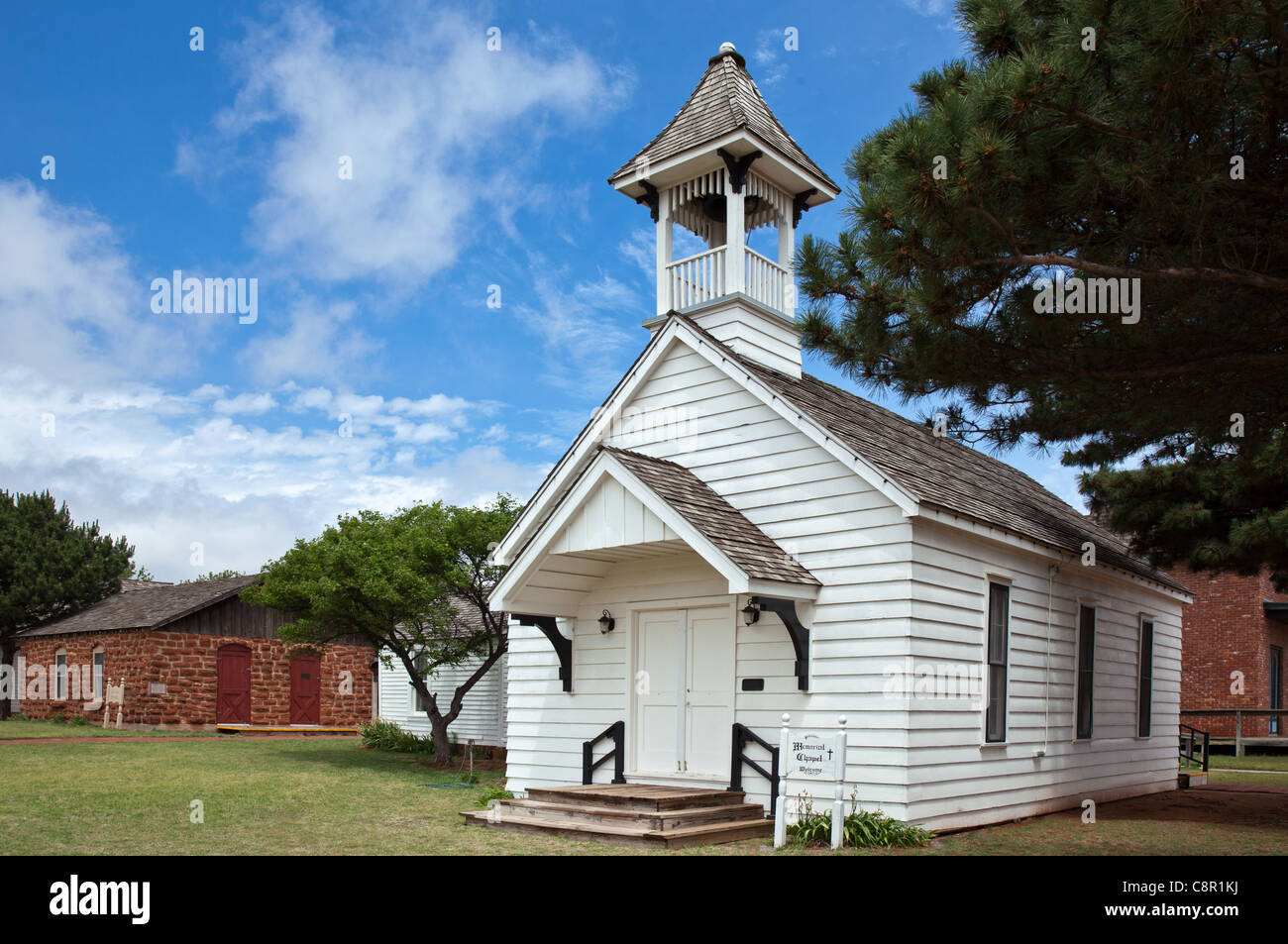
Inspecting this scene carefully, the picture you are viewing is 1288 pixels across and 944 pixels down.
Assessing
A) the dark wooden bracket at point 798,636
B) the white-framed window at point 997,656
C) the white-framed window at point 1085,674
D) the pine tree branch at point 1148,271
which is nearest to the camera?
the pine tree branch at point 1148,271

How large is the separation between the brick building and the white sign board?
A: 2188 cm

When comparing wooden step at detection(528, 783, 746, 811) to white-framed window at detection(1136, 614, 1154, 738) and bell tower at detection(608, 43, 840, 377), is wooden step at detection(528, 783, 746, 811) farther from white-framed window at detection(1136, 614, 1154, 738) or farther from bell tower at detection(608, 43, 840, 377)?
white-framed window at detection(1136, 614, 1154, 738)

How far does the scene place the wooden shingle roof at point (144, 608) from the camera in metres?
31.4

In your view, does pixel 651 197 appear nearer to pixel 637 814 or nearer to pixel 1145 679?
pixel 637 814

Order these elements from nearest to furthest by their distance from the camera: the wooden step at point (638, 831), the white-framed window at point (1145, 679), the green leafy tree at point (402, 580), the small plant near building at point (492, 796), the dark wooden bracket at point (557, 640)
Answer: the wooden step at point (638, 831)
the dark wooden bracket at point (557, 640)
the small plant near building at point (492, 796)
the white-framed window at point (1145, 679)
the green leafy tree at point (402, 580)

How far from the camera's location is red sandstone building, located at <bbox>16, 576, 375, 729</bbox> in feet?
101

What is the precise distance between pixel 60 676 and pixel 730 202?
98.0ft

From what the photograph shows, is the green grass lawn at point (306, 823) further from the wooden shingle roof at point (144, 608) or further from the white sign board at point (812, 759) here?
the wooden shingle roof at point (144, 608)

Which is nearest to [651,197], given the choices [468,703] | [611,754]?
[611,754]

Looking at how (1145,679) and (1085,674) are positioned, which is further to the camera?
(1145,679)

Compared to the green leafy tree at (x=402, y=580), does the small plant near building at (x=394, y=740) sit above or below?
below

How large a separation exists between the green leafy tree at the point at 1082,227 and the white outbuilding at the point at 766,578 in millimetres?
1597

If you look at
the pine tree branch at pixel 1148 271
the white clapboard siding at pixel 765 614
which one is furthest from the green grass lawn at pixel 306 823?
the pine tree branch at pixel 1148 271

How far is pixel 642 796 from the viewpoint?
10.8 meters
